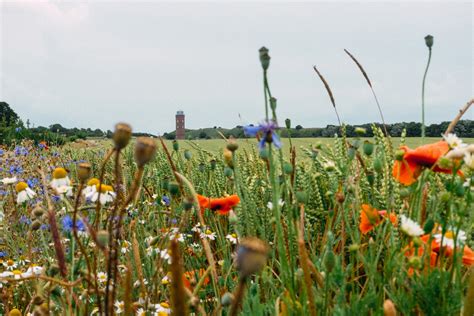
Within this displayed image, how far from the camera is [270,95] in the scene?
2.46ft

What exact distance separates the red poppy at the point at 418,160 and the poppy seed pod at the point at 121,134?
74 cm

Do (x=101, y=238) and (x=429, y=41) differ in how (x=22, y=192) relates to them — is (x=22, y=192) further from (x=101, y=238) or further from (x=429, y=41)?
(x=429, y=41)

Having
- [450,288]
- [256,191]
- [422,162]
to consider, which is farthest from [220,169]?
[450,288]

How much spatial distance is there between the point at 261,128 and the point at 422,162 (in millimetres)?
577

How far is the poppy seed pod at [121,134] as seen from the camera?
1.91 ft

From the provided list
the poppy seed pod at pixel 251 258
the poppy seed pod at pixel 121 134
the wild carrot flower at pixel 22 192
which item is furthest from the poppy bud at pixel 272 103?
the wild carrot flower at pixel 22 192

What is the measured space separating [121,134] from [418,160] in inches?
30.8

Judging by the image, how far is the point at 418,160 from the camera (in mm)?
1152

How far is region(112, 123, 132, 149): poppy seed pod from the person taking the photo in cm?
58

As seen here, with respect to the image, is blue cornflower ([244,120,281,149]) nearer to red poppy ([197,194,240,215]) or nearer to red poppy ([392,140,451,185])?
red poppy ([392,140,451,185])

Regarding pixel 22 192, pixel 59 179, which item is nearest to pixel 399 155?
pixel 59 179

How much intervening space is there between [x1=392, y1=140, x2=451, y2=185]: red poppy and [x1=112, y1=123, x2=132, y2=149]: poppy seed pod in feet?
2.41

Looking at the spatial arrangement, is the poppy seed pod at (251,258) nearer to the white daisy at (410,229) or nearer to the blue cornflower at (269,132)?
the blue cornflower at (269,132)

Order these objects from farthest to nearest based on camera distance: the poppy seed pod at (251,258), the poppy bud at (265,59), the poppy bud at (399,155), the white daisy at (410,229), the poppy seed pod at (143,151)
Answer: the poppy bud at (399,155) < the white daisy at (410,229) < the poppy bud at (265,59) < the poppy seed pod at (143,151) < the poppy seed pod at (251,258)
